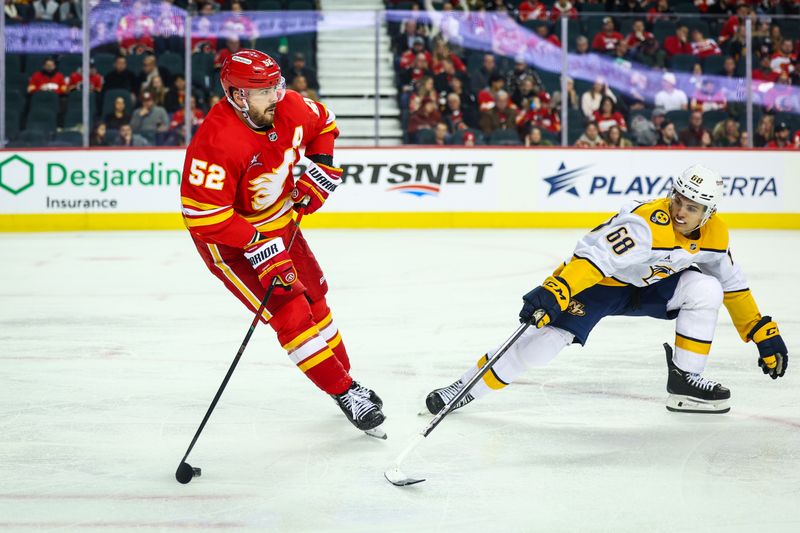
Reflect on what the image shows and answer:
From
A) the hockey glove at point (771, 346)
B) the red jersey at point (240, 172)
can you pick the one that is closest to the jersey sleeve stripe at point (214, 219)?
the red jersey at point (240, 172)

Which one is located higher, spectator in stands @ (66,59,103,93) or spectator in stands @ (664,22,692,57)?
spectator in stands @ (664,22,692,57)

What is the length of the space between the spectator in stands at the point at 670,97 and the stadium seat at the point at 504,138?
143 centimetres

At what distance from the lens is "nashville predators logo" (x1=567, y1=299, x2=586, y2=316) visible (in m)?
4.04

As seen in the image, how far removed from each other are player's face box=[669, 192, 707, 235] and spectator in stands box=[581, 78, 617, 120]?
7387mm

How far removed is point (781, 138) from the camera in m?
11.3

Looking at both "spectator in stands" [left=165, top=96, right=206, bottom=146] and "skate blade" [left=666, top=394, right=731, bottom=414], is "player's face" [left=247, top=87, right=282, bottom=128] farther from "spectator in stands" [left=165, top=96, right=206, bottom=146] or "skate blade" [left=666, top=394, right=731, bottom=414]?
"spectator in stands" [left=165, top=96, right=206, bottom=146]

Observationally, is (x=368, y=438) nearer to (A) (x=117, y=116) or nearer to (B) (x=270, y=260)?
(B) (x=270, y=260)

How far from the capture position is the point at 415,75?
11234 millimetres

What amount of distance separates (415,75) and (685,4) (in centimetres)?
375

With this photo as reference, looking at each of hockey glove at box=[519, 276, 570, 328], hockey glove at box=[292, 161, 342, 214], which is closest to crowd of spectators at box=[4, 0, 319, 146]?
hockey glove at box=[292, 161, 342, 214]

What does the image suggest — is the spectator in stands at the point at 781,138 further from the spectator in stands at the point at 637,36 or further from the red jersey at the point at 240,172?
the red jersey at the point at 240,172

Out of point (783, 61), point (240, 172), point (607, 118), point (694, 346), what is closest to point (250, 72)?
point (240, 172)

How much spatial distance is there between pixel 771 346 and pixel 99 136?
7990 mm

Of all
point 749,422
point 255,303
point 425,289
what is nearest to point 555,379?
point 749,422
